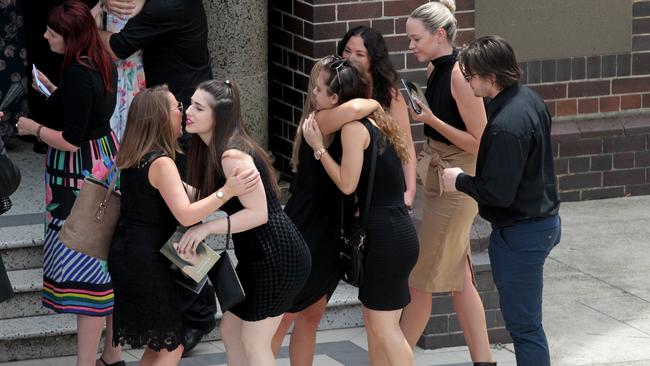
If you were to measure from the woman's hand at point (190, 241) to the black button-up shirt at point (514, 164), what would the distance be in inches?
49.2

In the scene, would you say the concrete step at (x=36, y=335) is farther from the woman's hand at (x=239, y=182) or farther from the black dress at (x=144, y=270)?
the woman's hand at (x=239, y=182)

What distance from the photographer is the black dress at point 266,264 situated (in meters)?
6.45

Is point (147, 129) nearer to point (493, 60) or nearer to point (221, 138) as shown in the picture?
point (221, 138)

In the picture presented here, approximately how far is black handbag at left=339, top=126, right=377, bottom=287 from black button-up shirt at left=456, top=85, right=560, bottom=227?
405 millimetres

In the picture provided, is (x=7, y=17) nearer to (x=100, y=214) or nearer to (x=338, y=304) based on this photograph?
(x=338, y=304)

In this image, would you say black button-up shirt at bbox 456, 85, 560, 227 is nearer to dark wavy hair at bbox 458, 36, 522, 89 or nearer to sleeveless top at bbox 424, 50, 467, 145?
dark wavy hair at bbox 458, 36, 522, 89

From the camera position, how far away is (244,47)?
9312mm

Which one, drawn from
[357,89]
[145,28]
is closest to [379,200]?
[357,89]

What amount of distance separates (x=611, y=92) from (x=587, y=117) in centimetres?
26

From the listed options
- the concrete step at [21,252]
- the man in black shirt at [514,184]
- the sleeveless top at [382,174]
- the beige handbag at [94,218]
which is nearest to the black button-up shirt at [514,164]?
the man in black shirt at [514,184]

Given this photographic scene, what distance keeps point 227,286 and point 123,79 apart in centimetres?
237

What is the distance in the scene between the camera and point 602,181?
11141 millimetres

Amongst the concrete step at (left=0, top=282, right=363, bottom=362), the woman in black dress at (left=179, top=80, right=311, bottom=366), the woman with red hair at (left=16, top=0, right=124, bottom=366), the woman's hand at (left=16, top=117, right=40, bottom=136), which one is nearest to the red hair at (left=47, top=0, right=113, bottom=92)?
the woman with red hair at (left=16, top=0, right=124, bottom=366)

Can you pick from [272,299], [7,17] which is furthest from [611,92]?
[272,299]
